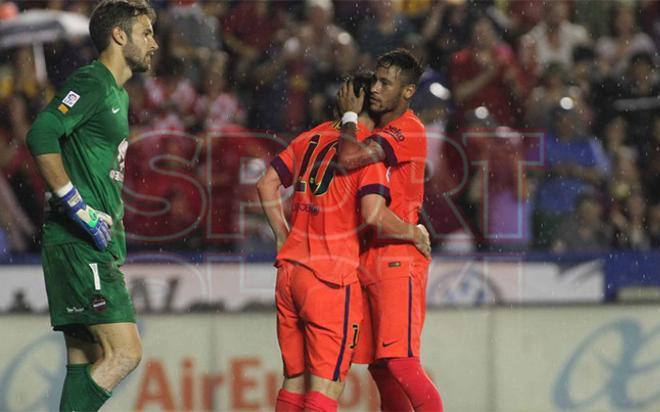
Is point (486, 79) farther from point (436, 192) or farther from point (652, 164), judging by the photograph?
point (436, 192)

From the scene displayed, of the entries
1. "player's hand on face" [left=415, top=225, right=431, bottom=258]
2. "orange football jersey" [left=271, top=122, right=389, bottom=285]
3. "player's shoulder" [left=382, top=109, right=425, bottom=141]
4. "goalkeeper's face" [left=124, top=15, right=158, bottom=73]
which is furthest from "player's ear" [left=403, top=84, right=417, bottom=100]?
"goalkeeper's face" [left=124, top=15, right=158, bottom=73]

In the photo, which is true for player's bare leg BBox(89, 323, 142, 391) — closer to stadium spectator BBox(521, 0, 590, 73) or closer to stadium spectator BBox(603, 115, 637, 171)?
stadium spectator BBox(603, 115, 637, 171)

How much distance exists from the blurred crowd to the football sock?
2692 mm

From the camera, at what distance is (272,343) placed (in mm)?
8070

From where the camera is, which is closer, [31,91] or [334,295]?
[334,295]

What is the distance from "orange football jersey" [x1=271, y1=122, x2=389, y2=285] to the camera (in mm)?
6129

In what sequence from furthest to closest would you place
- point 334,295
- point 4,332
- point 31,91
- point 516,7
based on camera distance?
1. point 516,7
2. point 31,91
3. point 4,332
4. point 334,295

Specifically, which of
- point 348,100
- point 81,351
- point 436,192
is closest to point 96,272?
point 81,351

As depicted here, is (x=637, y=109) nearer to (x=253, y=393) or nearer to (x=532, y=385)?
(x=532, y=385)

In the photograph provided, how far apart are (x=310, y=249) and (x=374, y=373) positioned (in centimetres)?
94

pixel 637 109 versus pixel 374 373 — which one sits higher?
pixel 637 109

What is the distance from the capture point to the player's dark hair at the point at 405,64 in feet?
21.0

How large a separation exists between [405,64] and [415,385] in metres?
1.59

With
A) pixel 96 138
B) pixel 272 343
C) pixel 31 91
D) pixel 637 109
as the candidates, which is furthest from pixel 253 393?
pixel 637 109
